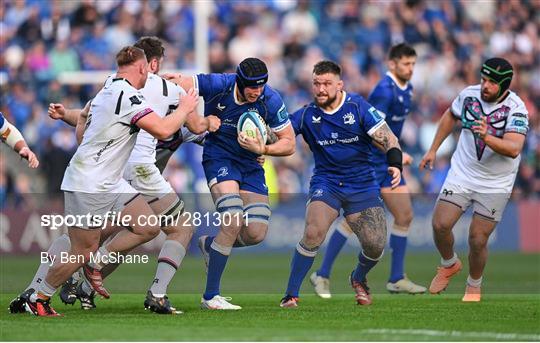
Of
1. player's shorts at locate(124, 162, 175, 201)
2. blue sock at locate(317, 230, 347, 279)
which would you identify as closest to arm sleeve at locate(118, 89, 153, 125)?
player's shorts at locate(124, 162, 175, 201)

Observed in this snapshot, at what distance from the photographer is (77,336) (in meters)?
9.90

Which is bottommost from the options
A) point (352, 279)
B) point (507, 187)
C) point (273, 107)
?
point (352, 279)

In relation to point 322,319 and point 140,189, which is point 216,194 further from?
point 322,319

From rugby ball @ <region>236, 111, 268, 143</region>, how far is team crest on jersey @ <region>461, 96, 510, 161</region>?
2.39 metres

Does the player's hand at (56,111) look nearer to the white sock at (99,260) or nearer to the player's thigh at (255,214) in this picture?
the white sock at (99,260)

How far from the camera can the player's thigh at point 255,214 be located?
1305 centimetres

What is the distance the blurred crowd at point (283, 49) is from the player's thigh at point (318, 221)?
37.8 feet

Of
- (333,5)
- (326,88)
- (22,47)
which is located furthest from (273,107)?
(333,5)

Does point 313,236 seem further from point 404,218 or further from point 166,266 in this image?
point 404,218

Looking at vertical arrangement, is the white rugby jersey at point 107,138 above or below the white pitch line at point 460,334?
above

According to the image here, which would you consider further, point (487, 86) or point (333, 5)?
point (333, 5)

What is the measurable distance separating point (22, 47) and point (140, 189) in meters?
14.4

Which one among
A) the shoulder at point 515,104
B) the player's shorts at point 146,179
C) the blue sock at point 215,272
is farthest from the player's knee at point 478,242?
the player's shorts at point 146,179

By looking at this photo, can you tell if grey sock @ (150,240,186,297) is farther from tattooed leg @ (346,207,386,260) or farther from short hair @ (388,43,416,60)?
short hair @ (388,43,416,60)
